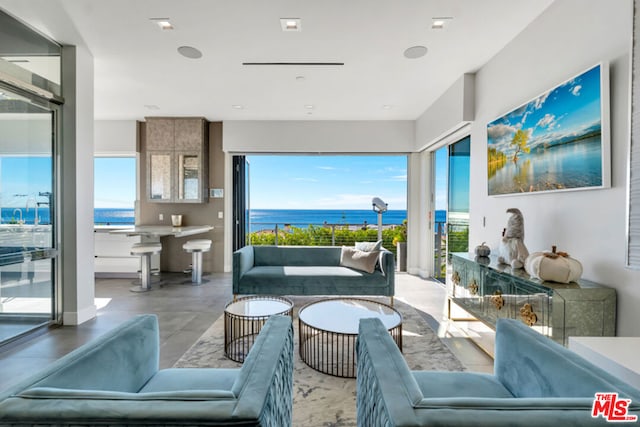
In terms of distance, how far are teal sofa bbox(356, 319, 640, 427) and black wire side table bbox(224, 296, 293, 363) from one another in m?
1.25


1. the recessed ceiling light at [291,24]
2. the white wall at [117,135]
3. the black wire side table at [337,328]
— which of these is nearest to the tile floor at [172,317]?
the black wire side table at [337,328]

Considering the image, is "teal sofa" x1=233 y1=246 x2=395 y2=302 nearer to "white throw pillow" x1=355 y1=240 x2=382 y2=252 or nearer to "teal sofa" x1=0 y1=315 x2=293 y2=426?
"white throw pillow" x1=355 y1=240 x2=382 y2=252

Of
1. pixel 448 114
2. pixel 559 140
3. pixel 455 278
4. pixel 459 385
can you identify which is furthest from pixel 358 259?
pixel 459 385

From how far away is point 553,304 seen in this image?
1849mm

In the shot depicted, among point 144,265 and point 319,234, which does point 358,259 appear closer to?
point 144,265

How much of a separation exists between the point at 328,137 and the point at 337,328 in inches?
161

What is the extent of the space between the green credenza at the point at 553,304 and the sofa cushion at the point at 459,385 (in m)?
0.75

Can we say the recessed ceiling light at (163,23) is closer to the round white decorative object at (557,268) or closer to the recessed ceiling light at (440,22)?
the recessed ceiling light at (440,22)

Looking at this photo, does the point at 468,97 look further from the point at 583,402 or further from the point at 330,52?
the point at 583,402

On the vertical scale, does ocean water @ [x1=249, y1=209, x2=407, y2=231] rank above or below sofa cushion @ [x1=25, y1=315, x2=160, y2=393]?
above

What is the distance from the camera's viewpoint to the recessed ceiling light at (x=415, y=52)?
3.12 metres

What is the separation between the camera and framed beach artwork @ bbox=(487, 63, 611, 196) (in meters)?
1.97

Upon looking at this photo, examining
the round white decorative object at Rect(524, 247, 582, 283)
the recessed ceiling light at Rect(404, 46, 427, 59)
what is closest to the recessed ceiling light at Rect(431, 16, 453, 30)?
the recessed ceiling light at Rect(404, 46, 427, 59)

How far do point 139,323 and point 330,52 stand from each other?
3.00 metres
